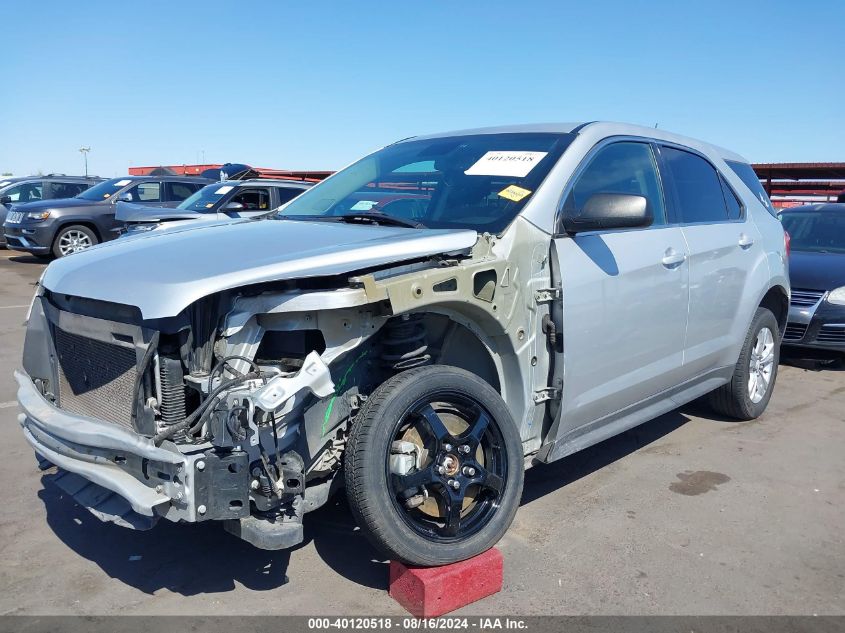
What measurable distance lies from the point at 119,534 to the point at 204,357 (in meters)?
1.45

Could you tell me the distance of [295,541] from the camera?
270cm

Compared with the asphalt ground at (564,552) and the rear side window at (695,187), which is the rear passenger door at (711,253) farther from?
the asphalt ground at (564,552)

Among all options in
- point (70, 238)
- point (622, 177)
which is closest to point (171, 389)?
point (622, 177)

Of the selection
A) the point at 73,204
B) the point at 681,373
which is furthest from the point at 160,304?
the point at 73,204

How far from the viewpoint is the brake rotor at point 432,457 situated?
119 inches

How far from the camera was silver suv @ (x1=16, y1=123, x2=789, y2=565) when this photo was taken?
2635 mm

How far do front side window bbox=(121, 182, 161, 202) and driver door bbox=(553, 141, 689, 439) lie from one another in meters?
11.7

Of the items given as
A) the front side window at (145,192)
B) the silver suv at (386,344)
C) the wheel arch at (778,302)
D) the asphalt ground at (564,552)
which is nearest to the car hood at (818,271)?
the wheel arch at (778,302)

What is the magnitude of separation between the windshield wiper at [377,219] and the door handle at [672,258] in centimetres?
141

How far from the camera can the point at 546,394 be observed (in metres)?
3.51

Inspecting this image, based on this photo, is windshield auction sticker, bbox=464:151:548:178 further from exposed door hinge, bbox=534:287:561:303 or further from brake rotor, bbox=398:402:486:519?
brake rotor, bbox=398:402:486:519

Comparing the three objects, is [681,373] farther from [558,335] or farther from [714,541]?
[558,335]

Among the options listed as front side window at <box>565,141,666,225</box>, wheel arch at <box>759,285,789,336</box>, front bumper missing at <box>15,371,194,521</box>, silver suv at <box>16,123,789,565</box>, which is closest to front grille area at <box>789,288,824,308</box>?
wheel arch at <box>759,285,789,336</box>

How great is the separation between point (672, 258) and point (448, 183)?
128 cm
